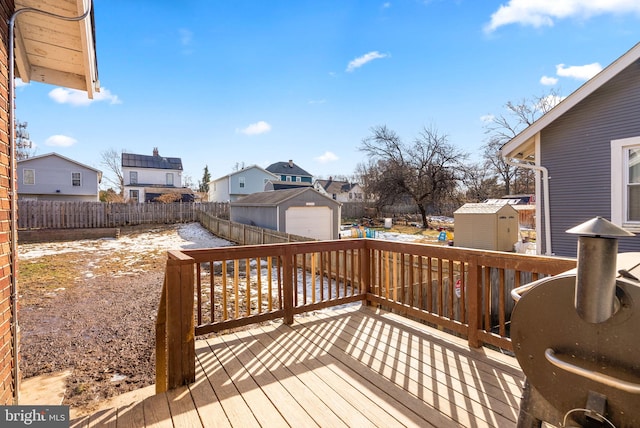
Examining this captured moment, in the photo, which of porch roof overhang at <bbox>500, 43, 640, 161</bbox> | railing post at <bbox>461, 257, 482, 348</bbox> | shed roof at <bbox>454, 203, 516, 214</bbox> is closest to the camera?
railing post at <bbox>461, 257, 482, 348</bbox>

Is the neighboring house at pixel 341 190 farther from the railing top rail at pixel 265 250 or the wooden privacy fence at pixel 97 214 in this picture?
the railing top rail at pixel 265 250

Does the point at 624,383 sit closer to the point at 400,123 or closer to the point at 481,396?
the point at 481,396

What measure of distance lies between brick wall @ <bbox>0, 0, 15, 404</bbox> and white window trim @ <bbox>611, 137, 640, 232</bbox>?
27.6 feet

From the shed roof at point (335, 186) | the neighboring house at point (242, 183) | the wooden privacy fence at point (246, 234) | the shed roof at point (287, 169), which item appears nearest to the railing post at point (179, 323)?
the wooden privacy fence at point (246, 234)

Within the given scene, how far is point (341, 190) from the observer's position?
43.4 metres

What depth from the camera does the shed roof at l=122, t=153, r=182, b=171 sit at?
95.9 feet

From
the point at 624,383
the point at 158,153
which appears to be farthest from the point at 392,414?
the point at 158,153

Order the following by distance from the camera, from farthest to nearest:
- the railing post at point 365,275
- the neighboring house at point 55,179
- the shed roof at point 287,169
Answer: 1. the shed roof at point 287,169
2. the neighboring house at point 55,179
3. the railing post at point 365,275

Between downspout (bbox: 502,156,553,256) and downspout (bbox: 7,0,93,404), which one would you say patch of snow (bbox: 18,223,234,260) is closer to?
downspout (bbox: 7,0,93,404)

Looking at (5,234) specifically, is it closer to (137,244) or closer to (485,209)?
(137,244)

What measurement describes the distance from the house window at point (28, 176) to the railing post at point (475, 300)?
2802cm

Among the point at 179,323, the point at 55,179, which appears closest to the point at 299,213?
the point at 179,323

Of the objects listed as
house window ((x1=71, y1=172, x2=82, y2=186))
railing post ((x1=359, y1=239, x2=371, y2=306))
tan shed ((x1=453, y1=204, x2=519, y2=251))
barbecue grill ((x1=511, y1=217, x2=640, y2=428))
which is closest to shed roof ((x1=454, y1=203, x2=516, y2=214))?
tan shed ((x1=453, y1=204, x2=519, y2=251))

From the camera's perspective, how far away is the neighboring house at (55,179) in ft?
68.4
